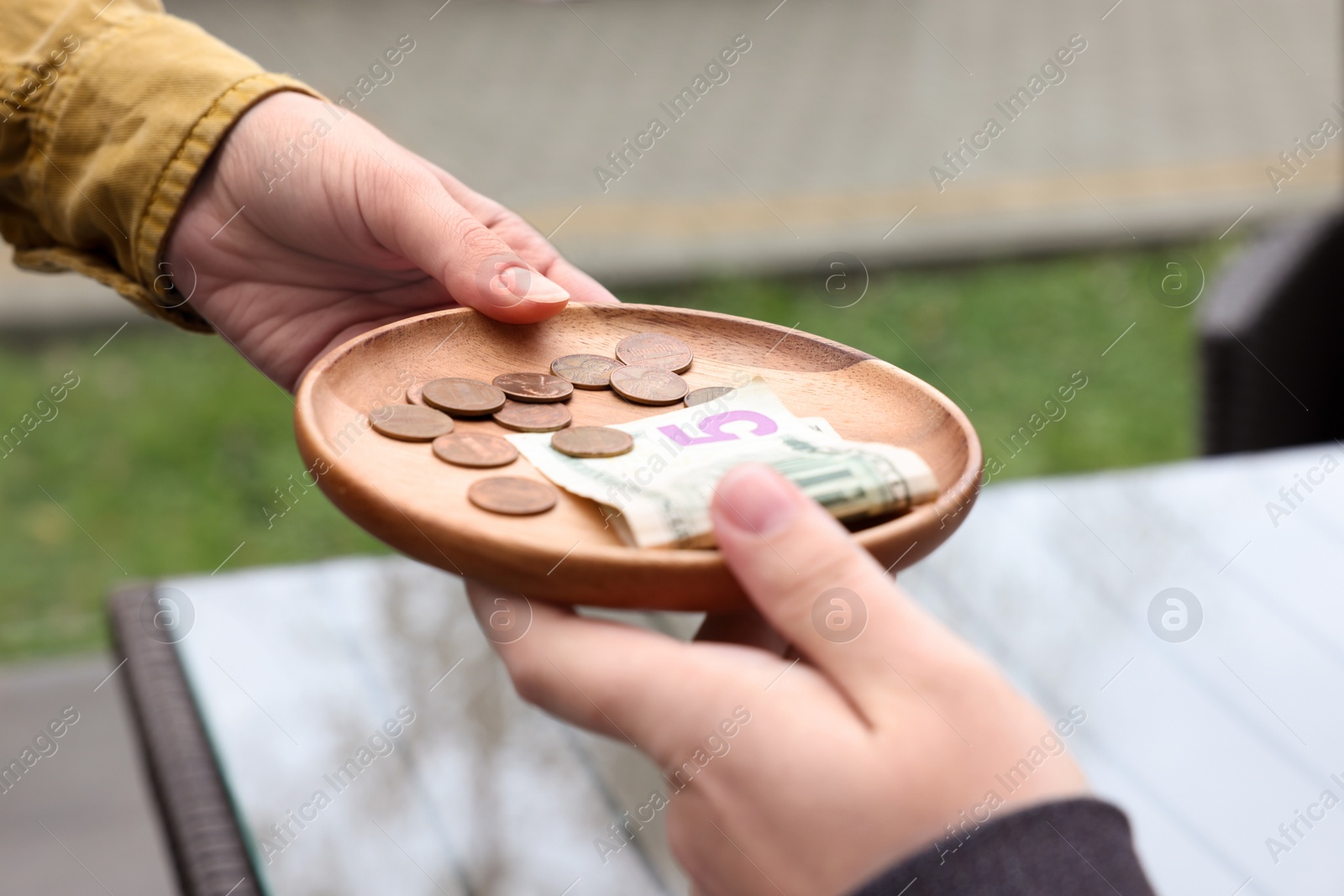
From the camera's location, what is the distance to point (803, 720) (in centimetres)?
81

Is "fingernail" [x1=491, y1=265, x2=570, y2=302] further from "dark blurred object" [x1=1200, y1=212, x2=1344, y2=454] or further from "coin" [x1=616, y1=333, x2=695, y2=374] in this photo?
→ "dark blurred object" [x1=1200, y1=212, x2=1344, y2=454]

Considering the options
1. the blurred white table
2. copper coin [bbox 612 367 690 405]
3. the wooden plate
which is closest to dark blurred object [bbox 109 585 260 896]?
the blurred white table

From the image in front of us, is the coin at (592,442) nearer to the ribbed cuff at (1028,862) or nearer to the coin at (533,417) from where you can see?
the coin at (533,417)

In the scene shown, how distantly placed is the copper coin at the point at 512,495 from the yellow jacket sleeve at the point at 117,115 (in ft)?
2.26

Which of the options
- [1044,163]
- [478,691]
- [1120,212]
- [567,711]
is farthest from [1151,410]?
[567,711]

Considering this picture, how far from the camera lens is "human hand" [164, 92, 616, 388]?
4.35 feet

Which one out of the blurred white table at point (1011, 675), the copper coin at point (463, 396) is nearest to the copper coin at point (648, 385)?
the copper coin at point (463, 396)

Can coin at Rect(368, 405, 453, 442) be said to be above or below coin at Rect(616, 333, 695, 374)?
below

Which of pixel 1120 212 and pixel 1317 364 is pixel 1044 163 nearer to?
pixel 1120 212

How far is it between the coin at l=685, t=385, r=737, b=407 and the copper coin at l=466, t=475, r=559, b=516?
236mm

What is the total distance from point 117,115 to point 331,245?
0.96 feet

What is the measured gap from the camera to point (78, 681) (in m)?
2.62

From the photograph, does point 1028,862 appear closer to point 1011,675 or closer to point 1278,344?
point 1011,675

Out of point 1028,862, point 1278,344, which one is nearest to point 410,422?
point 1028,862
